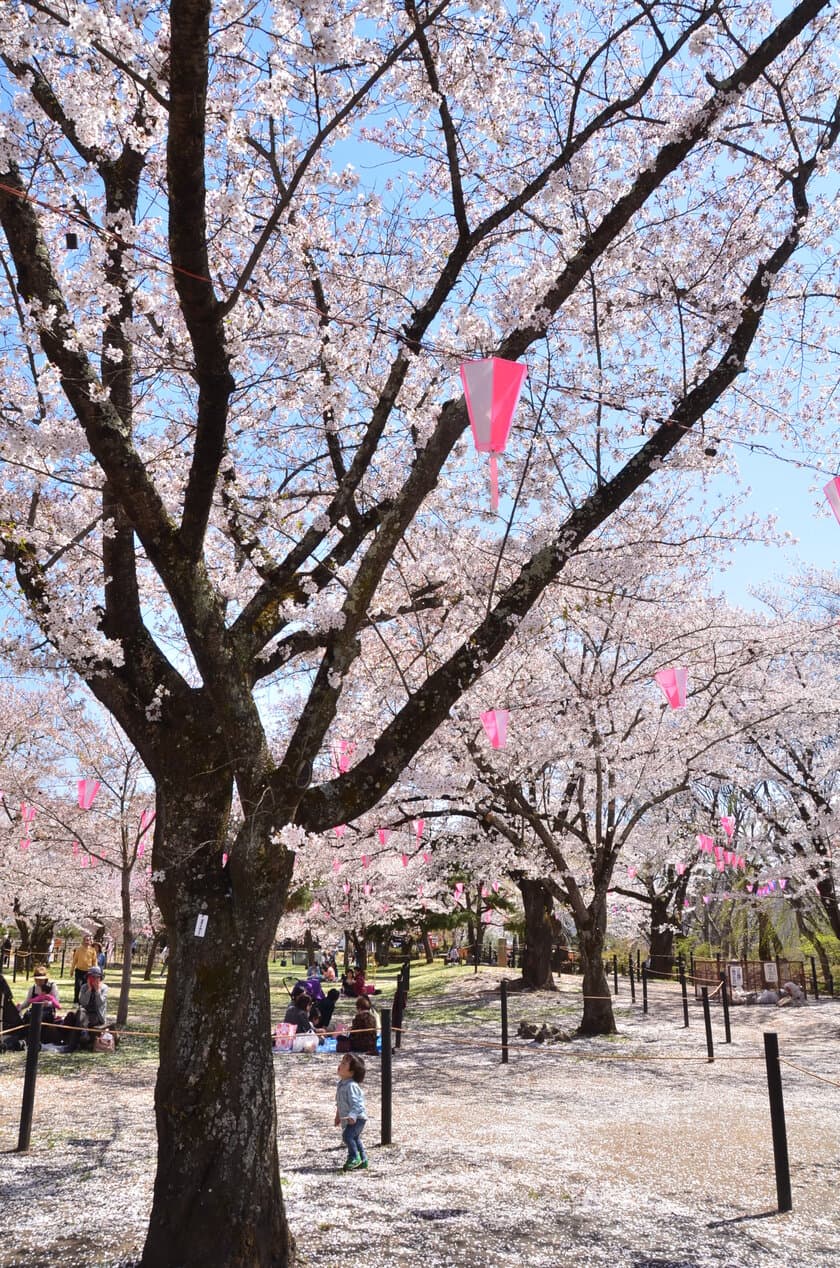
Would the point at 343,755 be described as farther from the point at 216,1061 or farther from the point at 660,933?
the point at 660,933

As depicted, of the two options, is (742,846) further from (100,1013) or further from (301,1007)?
(100,1013)

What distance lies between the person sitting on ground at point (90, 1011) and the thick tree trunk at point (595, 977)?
7.52m

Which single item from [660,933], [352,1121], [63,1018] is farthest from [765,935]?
[352,1121]

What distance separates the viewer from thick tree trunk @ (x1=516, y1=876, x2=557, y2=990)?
67.4ft

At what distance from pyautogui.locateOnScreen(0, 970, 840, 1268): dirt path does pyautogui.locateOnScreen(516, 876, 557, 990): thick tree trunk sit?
9176mm

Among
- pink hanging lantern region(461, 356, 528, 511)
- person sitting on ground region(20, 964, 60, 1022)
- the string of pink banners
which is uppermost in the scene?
pink hanging lantern region(461, 356, 528, 511)

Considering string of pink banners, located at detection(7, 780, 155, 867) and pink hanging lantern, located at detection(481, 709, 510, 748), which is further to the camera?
string of pink banners, located at detection(7, 780, 155, 867)

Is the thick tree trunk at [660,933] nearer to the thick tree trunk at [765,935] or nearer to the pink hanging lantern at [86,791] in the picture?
the thick tree trunk at [765,935]

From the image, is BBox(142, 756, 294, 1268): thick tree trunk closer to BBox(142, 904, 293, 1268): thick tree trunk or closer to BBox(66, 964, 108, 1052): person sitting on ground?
BBox(142, 904, 293, 1268): thick tree trunk

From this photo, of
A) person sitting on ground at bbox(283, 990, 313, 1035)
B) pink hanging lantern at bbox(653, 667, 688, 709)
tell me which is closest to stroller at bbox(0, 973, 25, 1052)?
person sitting on ground at bbox(283, 990, 313, 1035)

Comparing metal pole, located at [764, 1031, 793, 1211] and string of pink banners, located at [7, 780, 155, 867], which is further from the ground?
string of pink banners, located at [7, 780, 155, 867]

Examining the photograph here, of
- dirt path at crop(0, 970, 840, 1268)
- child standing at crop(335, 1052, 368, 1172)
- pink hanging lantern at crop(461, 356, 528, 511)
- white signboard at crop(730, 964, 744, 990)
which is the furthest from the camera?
white signboard at crop(730, 964, 744, 990)

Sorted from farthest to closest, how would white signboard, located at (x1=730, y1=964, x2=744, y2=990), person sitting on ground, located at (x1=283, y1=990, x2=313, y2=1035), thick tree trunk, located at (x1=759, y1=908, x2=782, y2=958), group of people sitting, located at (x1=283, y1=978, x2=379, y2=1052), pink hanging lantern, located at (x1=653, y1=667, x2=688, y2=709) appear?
1. thick tree trunk, located at (x1=759, y1=908, x2=782, y2=958)
2. white signboard, located at (x1=730, y1=964, x2=744, y2=990)
3. person sitting on ground, located at (x1=283, y1=990, x2=313, y2=1035)
4. group of people sitting, located at (x1=283, y1=978, x2=379, y2=1052)
5. pink hanging lantern, located at (x1=653, y1=667, x2=688, y2=709)

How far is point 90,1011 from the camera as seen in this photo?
1226 centimetres
